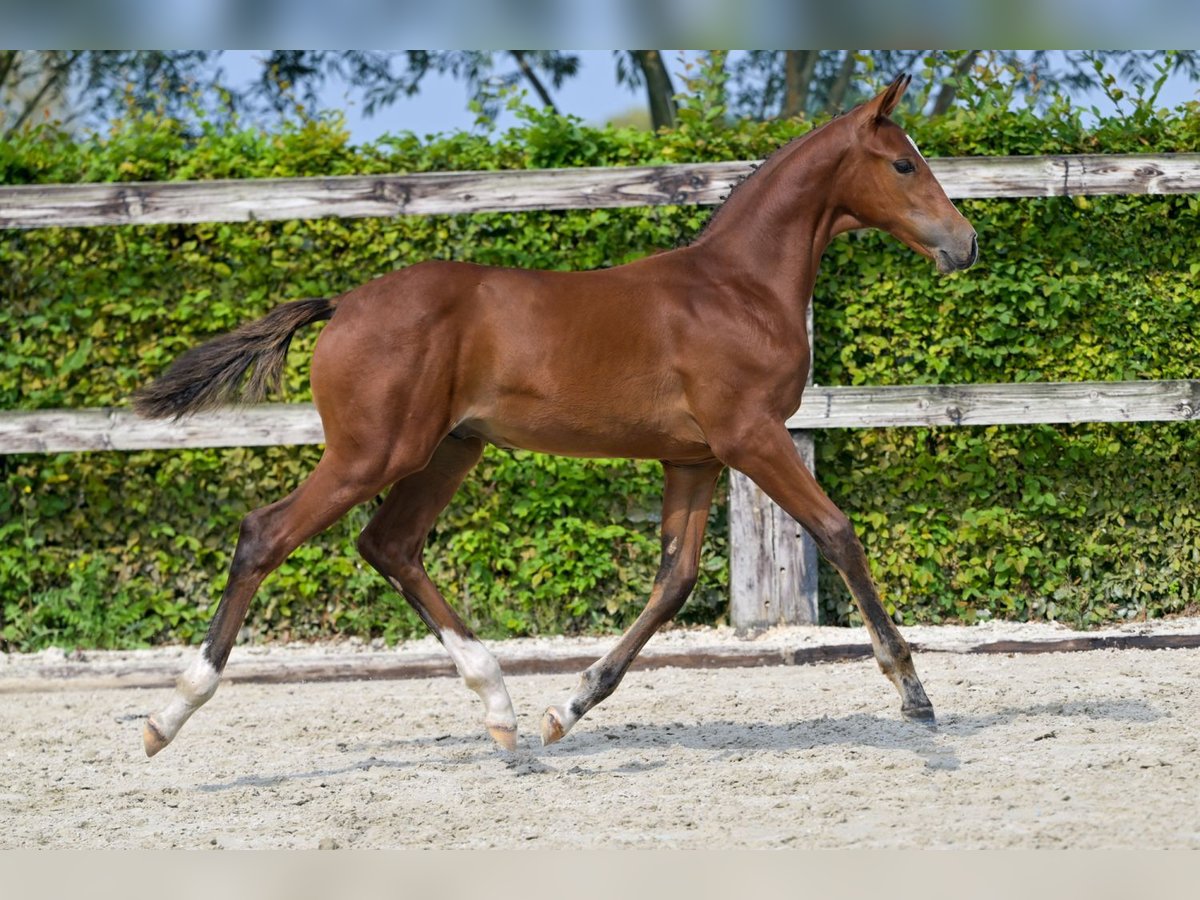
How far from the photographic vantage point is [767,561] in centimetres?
620

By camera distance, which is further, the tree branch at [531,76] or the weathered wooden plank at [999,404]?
the tree branch at [531,76]

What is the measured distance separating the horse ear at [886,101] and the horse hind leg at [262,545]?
80.7 inches

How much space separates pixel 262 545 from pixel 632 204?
9.13 feet

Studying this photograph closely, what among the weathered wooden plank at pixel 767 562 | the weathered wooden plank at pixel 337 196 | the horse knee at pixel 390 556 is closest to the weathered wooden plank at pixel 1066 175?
the weathered wooden plank at pixel 337 196

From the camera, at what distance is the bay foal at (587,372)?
4000 millimetres

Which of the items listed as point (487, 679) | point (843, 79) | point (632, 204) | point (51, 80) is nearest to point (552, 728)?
point (487, 679)

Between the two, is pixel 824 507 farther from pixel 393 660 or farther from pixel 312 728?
pixel 393 660

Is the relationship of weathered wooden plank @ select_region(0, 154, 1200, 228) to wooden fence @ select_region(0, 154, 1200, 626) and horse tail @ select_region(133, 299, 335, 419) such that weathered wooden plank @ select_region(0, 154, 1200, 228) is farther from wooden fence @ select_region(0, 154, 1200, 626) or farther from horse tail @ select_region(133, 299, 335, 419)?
horse tail @ select_region(133, 299, 335, 419)

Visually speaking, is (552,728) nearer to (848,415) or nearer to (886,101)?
(886,101)

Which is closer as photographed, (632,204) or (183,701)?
(183,701)

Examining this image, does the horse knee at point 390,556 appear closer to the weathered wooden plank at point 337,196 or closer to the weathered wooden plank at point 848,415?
the weathered wooden plank at point 848,415

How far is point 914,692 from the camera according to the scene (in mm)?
4043

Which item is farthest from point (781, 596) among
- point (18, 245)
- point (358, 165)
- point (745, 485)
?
point (18, 245)

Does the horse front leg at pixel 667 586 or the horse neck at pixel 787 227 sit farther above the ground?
the horse neck at pixel 787 227
